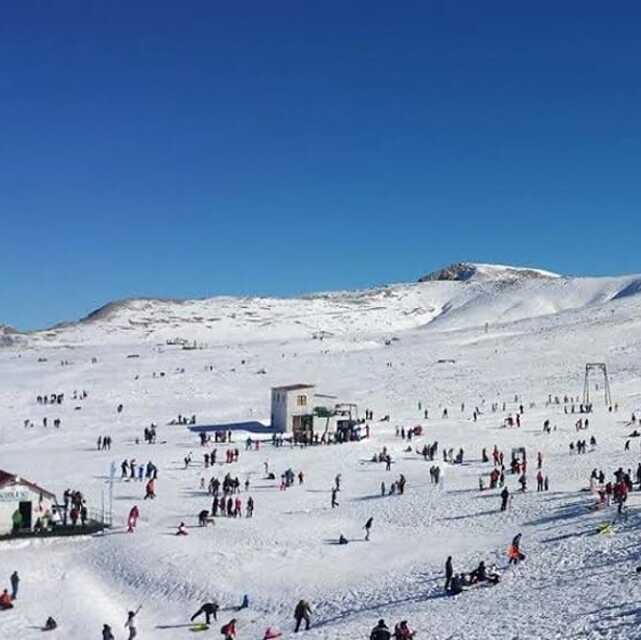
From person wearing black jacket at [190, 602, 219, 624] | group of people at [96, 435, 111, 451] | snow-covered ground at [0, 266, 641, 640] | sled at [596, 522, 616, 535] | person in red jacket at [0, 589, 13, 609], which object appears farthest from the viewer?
group of people at [96, 435, 111, 451]

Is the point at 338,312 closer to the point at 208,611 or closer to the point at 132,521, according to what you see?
the point at 132,521

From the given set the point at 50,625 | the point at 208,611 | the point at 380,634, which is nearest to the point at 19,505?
the point at 50,625

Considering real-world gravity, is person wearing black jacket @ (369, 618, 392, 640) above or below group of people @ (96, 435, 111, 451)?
below

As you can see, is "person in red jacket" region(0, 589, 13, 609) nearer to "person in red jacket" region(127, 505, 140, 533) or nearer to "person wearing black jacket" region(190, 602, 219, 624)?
"person wearing black jacket" region(190, 602, 219, 624)

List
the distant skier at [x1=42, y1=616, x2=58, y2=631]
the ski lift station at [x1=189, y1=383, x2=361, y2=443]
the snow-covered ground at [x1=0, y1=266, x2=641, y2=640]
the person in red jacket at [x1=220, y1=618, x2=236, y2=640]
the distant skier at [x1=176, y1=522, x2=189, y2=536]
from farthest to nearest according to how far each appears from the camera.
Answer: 1. the ski lift station at [x1=189, y1=383, x2=361, y2=443]
2. the distant skier at [x1=176, y1=522, x2=189, y2=536]
3. the distant skier at [x1=42, y1=616, x2=58, y2=631]
4. the snow-covered ground at [x1=0, y1=266, x2=641, y2=640]
5. the person in red jacket at [x1=220, y1=618, x2=236, y2=640]

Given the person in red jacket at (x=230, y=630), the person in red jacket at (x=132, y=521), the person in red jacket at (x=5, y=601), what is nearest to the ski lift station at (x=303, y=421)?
the person in red jacket at (x=132, y=521)

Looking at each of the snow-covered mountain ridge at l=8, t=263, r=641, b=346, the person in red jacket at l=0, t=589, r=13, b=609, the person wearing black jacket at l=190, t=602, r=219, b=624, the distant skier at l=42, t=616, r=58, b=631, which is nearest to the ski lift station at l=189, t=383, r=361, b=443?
the person in red jacket at l=0, t=589, r=13, b=609
